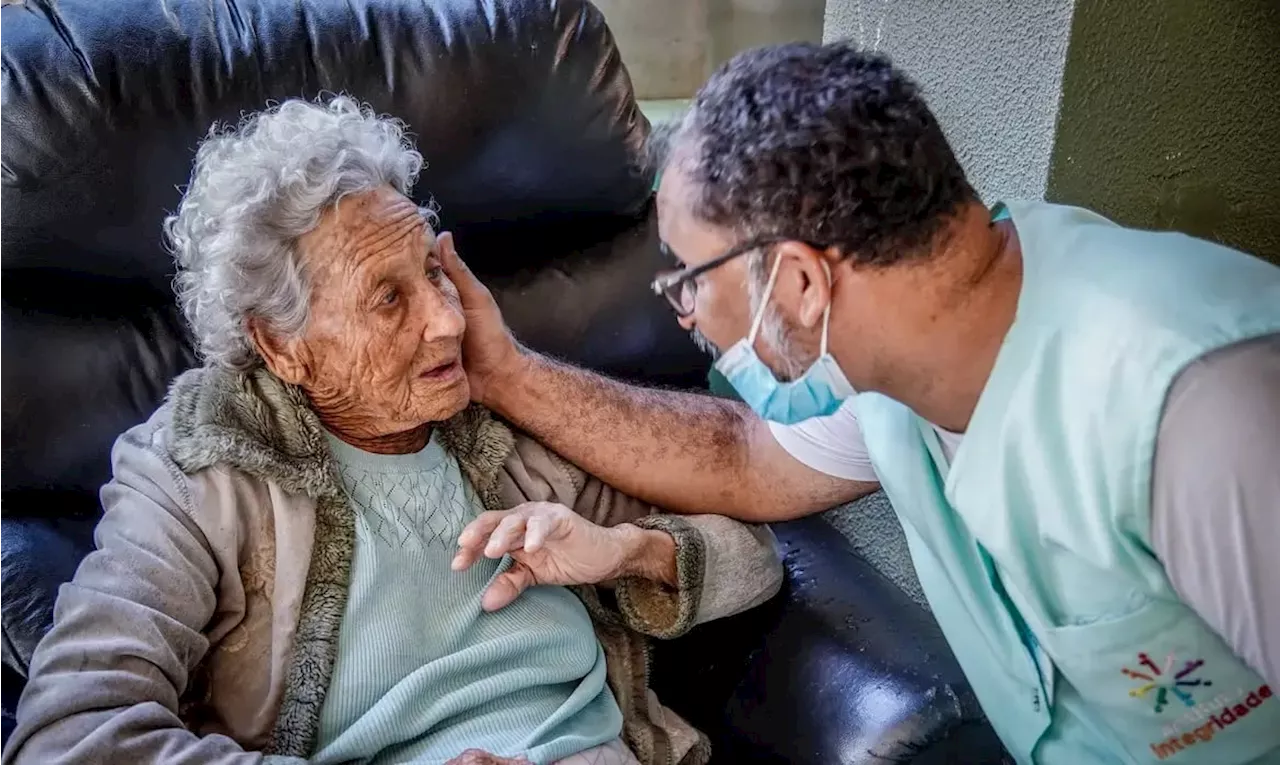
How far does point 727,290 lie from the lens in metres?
1.12

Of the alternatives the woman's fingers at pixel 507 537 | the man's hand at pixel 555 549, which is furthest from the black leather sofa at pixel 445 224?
the woman's fingers at pixel 507 537

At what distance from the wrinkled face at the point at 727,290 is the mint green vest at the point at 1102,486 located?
20 cm

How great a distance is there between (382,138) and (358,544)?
52cm

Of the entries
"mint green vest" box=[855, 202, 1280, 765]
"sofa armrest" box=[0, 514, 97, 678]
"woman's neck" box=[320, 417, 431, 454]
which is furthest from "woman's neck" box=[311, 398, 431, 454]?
"mint green vest" box=[855, 202, 1280, 765]

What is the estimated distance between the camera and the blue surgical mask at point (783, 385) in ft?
3.74

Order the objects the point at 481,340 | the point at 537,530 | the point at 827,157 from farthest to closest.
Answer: the point at 481,340 < the point at 537,530 < the point at 827,157

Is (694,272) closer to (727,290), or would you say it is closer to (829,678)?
(727,290)

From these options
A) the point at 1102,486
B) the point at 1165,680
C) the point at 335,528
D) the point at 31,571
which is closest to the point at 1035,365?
the point at 1102,486

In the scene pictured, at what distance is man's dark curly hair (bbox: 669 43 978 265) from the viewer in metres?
1.02

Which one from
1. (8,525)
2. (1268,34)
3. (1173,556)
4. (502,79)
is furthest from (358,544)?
(1268,34)

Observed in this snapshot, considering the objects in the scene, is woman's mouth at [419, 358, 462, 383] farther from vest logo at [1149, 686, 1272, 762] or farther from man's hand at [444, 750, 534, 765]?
vest logo at [1149, 686, 1272, 762]

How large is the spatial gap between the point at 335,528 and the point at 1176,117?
1287 mm

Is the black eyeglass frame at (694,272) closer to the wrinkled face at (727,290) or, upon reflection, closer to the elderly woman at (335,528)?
the wrinkled face at (727,290)

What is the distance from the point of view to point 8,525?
1.40 m
